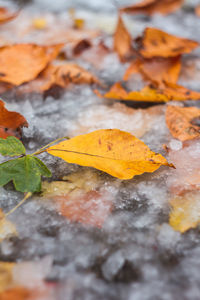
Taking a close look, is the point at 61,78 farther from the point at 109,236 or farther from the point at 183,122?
the point at 109,236

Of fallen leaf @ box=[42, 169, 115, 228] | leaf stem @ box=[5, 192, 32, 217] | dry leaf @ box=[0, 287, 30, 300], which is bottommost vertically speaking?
fallen leaf @ box=[42, 169, 115, 228]

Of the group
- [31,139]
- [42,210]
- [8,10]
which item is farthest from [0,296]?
[8,10]

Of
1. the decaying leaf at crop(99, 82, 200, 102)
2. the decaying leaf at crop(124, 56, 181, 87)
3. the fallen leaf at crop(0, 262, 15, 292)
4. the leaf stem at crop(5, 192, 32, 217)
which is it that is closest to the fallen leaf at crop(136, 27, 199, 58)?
the decaying leaf at crop(124, 56, 181, 87)

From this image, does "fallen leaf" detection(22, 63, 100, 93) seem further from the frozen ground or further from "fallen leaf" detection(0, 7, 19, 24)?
"fallen leaf" detection(0, 7, 19, 24)

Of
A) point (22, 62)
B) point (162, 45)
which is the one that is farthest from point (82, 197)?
point (162, 45)

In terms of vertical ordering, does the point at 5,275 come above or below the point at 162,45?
below

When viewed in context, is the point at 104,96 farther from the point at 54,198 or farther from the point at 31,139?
the point at 54,198

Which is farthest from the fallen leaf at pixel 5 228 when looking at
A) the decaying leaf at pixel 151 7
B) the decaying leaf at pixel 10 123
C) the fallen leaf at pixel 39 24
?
the decaying leaf at pixel 151 7
